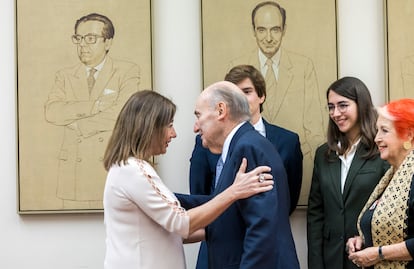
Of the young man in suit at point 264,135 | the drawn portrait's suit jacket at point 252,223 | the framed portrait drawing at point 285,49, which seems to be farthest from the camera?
the framed portrait drawing at point 285,49

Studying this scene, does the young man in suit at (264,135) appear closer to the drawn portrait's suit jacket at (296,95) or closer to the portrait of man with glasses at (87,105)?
the drawn portrait's suit jacket at (296,95)

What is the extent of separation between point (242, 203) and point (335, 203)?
111 cm

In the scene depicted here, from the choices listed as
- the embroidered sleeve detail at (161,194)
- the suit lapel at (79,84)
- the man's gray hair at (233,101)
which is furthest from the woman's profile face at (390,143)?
the suit lapel at (79,84)

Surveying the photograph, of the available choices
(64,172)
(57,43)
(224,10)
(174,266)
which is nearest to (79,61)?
(57,43)

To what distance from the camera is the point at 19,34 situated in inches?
134

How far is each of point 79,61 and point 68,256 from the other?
1181 millimetres

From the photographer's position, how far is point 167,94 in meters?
3.45

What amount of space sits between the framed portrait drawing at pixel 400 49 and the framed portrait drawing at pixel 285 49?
0.34 m

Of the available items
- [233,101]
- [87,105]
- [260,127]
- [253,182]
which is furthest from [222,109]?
[87,105]

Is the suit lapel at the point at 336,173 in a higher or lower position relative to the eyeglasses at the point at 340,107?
lower

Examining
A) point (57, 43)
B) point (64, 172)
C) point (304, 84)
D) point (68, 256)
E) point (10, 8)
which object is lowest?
point (68, 256)

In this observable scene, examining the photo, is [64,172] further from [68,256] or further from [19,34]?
[19,34]

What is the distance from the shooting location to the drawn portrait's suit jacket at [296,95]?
11.2 ft

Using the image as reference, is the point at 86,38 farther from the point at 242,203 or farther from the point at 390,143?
the point at 390,143
